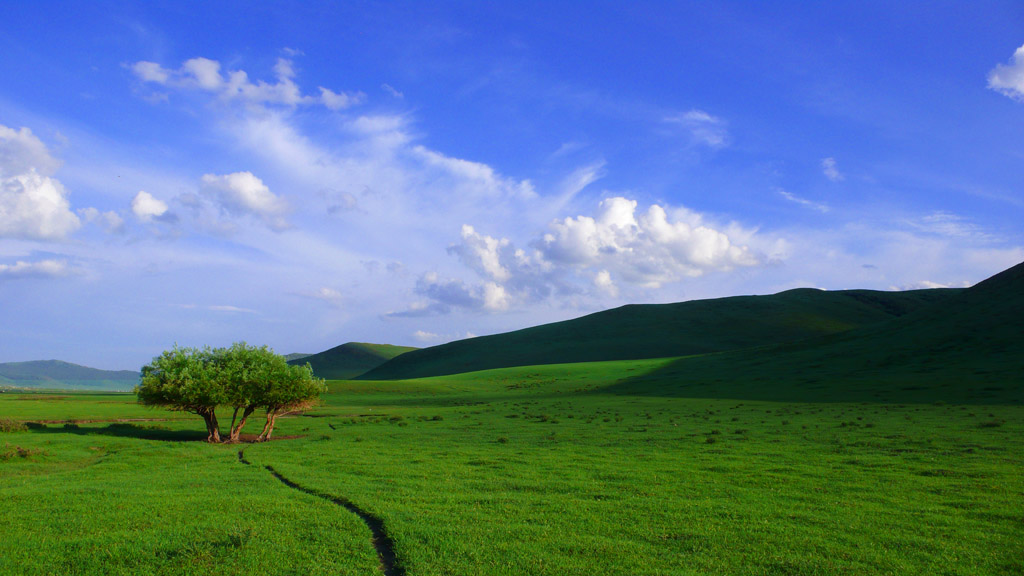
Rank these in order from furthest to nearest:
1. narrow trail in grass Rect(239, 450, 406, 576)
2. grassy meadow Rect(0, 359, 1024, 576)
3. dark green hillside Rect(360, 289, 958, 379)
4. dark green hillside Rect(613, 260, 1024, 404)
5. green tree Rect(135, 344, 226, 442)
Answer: dark green hillside Rect(360, 289, 958, 379) < dark green hillside Rect(613, 260, 1024, 404) < green tree Rect(135, 344, 226, 442) < grassy meadow Rect(0, 359, 1024, 576) < narrow trail in grass Rect(239, 450, 406, 576)

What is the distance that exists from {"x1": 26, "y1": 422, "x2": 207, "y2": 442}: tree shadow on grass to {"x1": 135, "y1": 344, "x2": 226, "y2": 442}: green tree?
2.29 metres

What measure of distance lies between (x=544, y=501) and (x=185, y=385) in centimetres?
3027

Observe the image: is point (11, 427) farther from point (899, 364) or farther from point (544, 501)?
point (899, 364)

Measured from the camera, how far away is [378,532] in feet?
45.9

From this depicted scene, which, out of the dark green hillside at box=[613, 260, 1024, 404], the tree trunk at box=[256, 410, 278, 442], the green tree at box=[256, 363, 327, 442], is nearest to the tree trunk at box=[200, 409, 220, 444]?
the tree trunk at box=[256, 410, 278, 442]

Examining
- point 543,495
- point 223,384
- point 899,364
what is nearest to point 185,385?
point 223,384

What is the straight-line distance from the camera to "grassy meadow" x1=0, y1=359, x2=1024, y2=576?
11914 millimetres

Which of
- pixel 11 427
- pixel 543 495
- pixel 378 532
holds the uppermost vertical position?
pixel 11 427

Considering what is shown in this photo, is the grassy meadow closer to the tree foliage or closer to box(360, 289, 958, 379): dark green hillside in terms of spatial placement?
the tree foliage

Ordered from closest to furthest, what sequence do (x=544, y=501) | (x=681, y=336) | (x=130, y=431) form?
(x=544, y=501) < (x=130, y=431) < (x=681, y=336)

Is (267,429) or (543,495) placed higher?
(543,495)

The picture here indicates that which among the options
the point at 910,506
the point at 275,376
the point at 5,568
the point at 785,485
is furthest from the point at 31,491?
the point at 910,506

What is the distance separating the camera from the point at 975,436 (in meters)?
29.2

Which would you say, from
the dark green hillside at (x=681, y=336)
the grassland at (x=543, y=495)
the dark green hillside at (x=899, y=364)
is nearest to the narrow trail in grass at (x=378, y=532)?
the grassland at (x=543, y=495)
